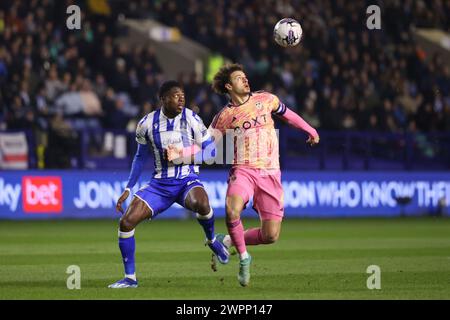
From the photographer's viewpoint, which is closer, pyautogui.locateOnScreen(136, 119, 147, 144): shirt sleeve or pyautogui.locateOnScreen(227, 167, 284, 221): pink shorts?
pyautogui.locateOnScreen(227, 167, 284, 221): pink shorts

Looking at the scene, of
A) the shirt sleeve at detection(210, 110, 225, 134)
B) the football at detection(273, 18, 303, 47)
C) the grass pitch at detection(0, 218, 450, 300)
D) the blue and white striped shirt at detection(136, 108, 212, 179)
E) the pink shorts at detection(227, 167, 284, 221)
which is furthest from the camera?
the football at detection(273, 18, 303, 47)

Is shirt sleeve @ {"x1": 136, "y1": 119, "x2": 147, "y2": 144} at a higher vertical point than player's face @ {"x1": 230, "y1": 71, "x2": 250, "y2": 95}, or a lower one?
lower

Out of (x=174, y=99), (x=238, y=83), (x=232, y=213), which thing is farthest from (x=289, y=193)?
(x=232, y=213)

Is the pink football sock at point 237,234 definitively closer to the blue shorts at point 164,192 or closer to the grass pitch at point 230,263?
the grass pitch at point 230,263

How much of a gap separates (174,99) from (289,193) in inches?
502

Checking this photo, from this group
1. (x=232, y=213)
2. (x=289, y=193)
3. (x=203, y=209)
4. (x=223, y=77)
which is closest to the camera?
(x=232, y=213)

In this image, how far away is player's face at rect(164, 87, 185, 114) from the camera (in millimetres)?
11586

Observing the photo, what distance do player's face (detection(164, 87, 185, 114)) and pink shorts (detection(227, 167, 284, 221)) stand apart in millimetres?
915

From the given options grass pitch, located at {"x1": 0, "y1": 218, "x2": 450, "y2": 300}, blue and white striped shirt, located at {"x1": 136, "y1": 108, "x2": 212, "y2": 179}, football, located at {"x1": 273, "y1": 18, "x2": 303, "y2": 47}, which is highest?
football, located at {"x1": 273, "y1": 18, "x2": 303, "y2": 47}

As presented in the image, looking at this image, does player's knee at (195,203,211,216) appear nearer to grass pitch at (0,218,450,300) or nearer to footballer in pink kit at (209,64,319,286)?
footballer in pink kit at (209,64,319,286)

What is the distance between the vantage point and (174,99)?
11.6 meters

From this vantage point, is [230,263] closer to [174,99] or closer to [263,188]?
[263,188]

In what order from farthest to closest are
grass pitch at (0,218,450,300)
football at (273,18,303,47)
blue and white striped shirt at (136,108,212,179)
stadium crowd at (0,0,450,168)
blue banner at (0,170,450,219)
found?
1. stadium crowd at (0,0,450,168)
2. blue banner at (0,170,450,219)
3. football at (273,18,303,47)
4. blue and white striped shirt at (136,108,212,179)
5. grass pitch at (0,218,450,300)

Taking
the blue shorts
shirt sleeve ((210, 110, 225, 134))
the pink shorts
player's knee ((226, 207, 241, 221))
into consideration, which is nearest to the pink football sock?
player's knee ((226, 207, 241, 221))
